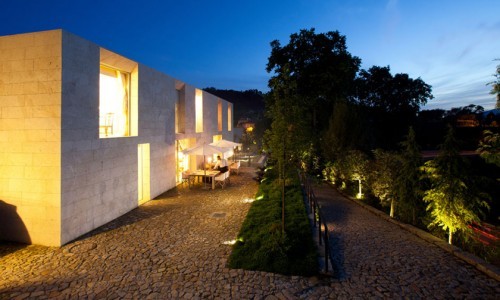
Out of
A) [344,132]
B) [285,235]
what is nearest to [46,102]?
[285,235]

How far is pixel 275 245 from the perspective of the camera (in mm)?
6676

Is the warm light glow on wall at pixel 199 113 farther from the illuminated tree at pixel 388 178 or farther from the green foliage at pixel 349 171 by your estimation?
the illuminated tree at pixel 388 178

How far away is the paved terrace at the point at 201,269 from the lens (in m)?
5.34

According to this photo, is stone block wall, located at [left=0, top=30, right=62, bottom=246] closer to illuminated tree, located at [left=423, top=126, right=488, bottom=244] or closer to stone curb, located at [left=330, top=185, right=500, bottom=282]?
stone curb, located at [left=330, top=185, right=500, bottom=282]

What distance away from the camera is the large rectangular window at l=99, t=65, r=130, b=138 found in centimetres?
1047

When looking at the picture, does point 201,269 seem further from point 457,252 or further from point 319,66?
point 319,66

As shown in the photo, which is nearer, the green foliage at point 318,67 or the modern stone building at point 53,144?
the modern stone building at point 53,144

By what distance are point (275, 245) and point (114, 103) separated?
8.23 metres

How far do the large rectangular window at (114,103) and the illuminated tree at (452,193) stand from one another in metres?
10.9

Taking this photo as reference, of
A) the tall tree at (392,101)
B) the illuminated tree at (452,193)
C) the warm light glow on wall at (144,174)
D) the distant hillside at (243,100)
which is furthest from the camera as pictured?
the distant hillside at (243,100)

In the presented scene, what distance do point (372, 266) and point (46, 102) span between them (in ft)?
29.5

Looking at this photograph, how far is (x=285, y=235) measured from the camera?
23.0 feet

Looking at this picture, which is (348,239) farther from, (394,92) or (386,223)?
(394,92)

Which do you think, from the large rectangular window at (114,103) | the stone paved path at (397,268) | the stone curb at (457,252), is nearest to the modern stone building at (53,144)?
the large rectangular window at (114,103)
